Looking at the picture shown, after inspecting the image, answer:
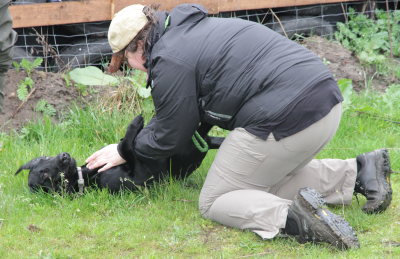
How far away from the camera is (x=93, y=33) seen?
5109mm

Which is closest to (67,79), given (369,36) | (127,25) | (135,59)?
(135,59)

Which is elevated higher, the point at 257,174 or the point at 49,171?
the point at 257,174

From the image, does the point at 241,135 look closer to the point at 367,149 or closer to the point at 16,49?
the point at 367,149

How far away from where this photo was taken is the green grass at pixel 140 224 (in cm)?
246

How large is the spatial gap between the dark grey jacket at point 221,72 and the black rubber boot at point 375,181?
83 cm

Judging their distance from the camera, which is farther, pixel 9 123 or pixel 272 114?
pixel 9 123

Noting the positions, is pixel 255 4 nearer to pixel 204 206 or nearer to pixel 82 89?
A: pixel 82 89

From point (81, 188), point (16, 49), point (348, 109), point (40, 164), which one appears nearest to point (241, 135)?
point (81, 188)

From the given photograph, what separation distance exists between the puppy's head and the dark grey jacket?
1.01m

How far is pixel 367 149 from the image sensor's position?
3791 millimetres

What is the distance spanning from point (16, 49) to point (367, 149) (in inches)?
163

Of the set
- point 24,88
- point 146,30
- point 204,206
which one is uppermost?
point 146,30

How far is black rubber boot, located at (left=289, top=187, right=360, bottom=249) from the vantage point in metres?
2.27

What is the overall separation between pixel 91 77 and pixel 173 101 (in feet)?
8.07
